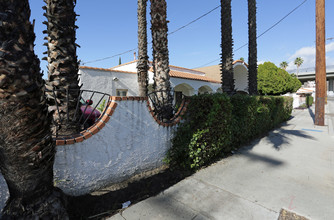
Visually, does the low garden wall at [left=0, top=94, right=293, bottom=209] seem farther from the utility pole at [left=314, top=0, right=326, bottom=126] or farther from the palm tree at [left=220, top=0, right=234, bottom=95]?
the utility pole at [left=314, top=0, right=326, bottom=126]

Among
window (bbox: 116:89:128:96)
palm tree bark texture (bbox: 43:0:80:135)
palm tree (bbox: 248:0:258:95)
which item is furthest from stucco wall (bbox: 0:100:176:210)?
window (bbox: 116:89:128:96)

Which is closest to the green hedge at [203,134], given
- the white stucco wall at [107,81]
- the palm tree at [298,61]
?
the white stucco wall at [107,81]

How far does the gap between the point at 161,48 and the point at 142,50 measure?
14.0ft

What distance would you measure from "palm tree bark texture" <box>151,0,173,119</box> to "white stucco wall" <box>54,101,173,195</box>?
1.08m

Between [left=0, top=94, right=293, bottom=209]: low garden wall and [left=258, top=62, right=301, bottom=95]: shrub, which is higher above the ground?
Result: [left=258, top=62, right=301, bottom=95]: shrub

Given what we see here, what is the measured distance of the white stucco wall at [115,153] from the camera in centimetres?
266

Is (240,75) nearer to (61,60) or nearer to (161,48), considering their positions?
(161,48)

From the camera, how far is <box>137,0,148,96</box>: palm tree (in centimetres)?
859

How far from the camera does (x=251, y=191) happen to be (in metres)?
3.12

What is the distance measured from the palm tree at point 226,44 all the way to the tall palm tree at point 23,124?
7.06m

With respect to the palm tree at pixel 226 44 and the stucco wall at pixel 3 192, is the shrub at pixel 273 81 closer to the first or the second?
the palm tree at pixel 226 44

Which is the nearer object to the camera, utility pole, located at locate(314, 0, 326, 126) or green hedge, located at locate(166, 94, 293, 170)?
green hedge, located at locate(166, 94, 293, 170)

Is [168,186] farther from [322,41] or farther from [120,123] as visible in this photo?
[322,41]

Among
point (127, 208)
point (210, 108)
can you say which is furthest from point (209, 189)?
point (210, 108)
